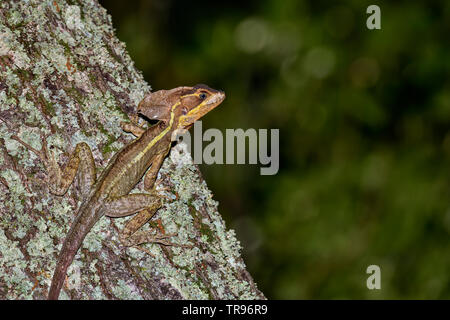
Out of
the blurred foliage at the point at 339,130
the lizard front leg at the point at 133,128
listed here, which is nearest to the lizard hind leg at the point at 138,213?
the lizard front leg at the point at 133,128

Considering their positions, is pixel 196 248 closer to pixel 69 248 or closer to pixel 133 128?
pixel 69 248

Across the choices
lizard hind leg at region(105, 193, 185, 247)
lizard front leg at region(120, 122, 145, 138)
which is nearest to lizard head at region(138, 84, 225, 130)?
lizard front leg at region(120, 122, 145, 138)

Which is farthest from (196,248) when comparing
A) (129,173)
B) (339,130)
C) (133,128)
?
(339,130)

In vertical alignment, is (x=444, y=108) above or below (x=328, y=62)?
below

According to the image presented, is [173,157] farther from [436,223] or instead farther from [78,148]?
[436,223]

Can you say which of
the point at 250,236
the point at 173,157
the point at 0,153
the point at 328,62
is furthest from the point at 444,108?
the point at 0,153

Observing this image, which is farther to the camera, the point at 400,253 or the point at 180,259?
the point at 400,253
